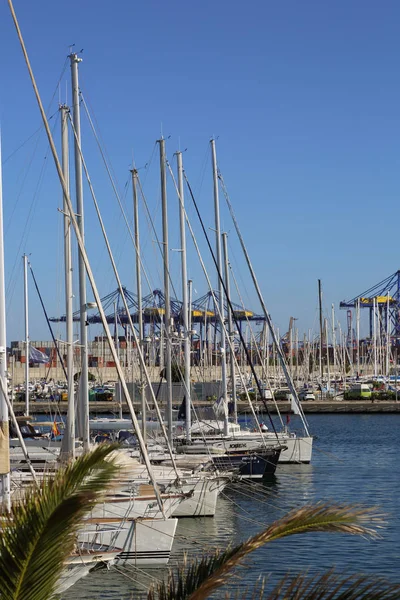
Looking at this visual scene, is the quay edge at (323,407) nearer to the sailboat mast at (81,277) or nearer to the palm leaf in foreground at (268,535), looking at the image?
the sailboat mast at (81,277)

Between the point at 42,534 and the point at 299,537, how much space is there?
16.9 m

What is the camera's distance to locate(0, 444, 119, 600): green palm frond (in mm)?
5836

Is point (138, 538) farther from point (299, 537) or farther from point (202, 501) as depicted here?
point (202, 501)

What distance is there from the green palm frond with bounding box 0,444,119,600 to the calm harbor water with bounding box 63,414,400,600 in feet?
4.19

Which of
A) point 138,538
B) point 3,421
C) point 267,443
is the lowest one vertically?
point 138,538

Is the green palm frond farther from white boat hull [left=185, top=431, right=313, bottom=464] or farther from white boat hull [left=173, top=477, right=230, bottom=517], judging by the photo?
white boat hull [left=185, top=431, right=313, bottom=464]

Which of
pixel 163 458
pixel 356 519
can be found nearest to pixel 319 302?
pixel 163 458

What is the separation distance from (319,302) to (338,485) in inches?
3586

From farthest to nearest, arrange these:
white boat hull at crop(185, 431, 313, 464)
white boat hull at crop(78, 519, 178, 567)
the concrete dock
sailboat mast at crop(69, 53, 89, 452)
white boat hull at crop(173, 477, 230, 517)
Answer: the concrete dock, white boat hull at crop(185, 431, 313, 464), white boat hull at crop(173, 477, 230, 517), sailboat mast at crop(69, 53, 89, 452), white boat hull at crop(78, 519, 178, 567)

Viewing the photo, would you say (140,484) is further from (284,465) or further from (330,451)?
(330,451)

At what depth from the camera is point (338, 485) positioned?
105 feet

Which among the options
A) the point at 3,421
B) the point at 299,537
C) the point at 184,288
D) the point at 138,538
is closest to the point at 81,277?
the point at 138,538

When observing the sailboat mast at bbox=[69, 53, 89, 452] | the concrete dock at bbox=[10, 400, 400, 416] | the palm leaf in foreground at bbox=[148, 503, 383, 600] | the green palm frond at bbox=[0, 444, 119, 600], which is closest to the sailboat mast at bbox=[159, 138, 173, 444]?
the sailboat mast at bbox=[69, 53, 89, 452]

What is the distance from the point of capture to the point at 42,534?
5.84 meters
